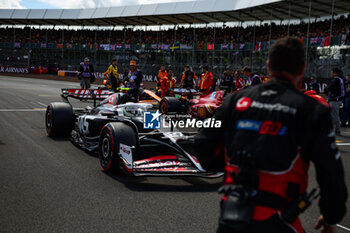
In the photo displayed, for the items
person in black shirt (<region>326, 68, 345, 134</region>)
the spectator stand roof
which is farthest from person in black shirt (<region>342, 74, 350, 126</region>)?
the spectator stand roof

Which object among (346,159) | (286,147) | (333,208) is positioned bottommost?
(346,159)

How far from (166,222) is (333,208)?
229 cm

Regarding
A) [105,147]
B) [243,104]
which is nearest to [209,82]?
[105,147]

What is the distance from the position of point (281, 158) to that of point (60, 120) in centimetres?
678

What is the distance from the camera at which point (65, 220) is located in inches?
146

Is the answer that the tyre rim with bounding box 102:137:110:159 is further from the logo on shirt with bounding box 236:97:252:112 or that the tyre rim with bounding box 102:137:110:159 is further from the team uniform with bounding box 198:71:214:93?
the team uniform with bounding box 198:71:214:93

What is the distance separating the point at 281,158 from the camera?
1717 mm

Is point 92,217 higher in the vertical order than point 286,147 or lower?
lower

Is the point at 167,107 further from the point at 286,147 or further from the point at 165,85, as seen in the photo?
the point at 286,147

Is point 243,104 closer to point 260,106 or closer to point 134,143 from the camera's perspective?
point 260,106

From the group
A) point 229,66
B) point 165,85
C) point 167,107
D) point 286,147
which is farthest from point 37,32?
point 286,147

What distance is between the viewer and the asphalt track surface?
366cm

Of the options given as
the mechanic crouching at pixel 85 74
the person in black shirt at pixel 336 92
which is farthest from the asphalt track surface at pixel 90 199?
the mechanic crouching at pixel 85 74

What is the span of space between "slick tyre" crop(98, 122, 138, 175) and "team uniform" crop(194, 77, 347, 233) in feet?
11.2
